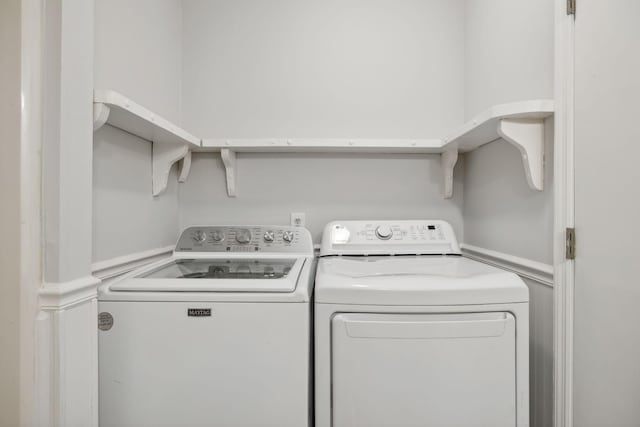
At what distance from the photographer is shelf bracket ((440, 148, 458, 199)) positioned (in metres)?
1.73

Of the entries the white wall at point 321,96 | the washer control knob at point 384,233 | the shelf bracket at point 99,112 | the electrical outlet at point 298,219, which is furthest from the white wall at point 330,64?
the shelf bracket at point 99,112

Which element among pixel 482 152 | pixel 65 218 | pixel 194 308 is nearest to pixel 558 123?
pixel 482 152

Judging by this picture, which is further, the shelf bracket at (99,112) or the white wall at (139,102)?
the white wall at (139,102)

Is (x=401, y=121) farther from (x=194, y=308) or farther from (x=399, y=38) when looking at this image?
(x=194, y=308)

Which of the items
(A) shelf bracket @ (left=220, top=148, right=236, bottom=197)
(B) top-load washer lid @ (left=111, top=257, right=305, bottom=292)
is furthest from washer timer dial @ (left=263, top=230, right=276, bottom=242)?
(A) shelf bracket @ (left=220, top=148, right=236, bottom=197)

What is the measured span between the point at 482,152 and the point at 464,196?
29 centimetres

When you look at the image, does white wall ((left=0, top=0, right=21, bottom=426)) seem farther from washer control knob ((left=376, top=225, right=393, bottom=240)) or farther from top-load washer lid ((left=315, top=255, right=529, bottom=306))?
washer control knob ((left=376, top=225, right=393, bottom=240))

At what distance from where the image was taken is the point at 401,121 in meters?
1.83

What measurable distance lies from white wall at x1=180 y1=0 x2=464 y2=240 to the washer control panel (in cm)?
22

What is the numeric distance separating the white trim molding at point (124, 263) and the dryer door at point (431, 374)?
93cm

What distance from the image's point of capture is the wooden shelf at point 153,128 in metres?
1.01

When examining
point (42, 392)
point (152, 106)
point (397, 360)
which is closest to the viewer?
point (42, 392)

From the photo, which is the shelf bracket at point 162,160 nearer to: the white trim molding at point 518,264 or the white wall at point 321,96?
the white wall at point 321,96

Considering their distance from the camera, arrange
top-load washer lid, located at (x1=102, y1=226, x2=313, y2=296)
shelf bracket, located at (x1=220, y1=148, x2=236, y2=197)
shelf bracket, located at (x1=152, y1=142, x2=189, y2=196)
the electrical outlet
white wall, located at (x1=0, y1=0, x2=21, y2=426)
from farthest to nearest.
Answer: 1. the electrical outlet
2. shelf bracket, located at (x1=220, y1=148, x2=236, y2=197)
3. shelf bracket, located at (x1=152, y1=142, x2=189, y2=196)
4. top-load washer lid, located at (x1=102, y1=226, x2=313, y2=296)
5. white wall, located at (x1=0, y1=0, x2=21, y2=426)
